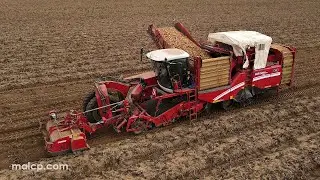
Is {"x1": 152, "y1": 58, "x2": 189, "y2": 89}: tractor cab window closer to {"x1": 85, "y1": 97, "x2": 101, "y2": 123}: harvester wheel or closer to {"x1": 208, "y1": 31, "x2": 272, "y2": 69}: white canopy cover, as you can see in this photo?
{"x1": 208, "y1": 31, "x2": 272, "y2": 69}: white canopy cover

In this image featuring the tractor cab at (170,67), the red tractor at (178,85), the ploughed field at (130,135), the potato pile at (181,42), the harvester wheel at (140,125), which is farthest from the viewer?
the potato pile at (181,42)

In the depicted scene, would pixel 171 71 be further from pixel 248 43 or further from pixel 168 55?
pixel 248 43

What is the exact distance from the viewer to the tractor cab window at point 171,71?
10.2 m

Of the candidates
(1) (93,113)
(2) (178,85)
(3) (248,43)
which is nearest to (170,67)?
(2) (178,85)

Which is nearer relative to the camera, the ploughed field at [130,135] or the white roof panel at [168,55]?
the ploughed field at [130,135]

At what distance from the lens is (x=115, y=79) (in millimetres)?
10711

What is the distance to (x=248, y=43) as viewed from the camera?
36.1ft

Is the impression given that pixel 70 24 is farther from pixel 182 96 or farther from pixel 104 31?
pixel 182 96

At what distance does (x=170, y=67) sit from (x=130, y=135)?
1.98m

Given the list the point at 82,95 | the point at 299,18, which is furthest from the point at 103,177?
the point at 299,18

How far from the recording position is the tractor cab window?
10.2 meters

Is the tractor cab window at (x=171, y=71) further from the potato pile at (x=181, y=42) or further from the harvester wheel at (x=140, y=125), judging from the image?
the harvester wheel at (x=140, y=125)

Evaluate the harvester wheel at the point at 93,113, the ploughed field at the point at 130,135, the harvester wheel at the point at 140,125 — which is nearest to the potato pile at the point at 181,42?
the ploughed field at the point at 130,135

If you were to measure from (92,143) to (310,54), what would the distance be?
11340 millimetres
